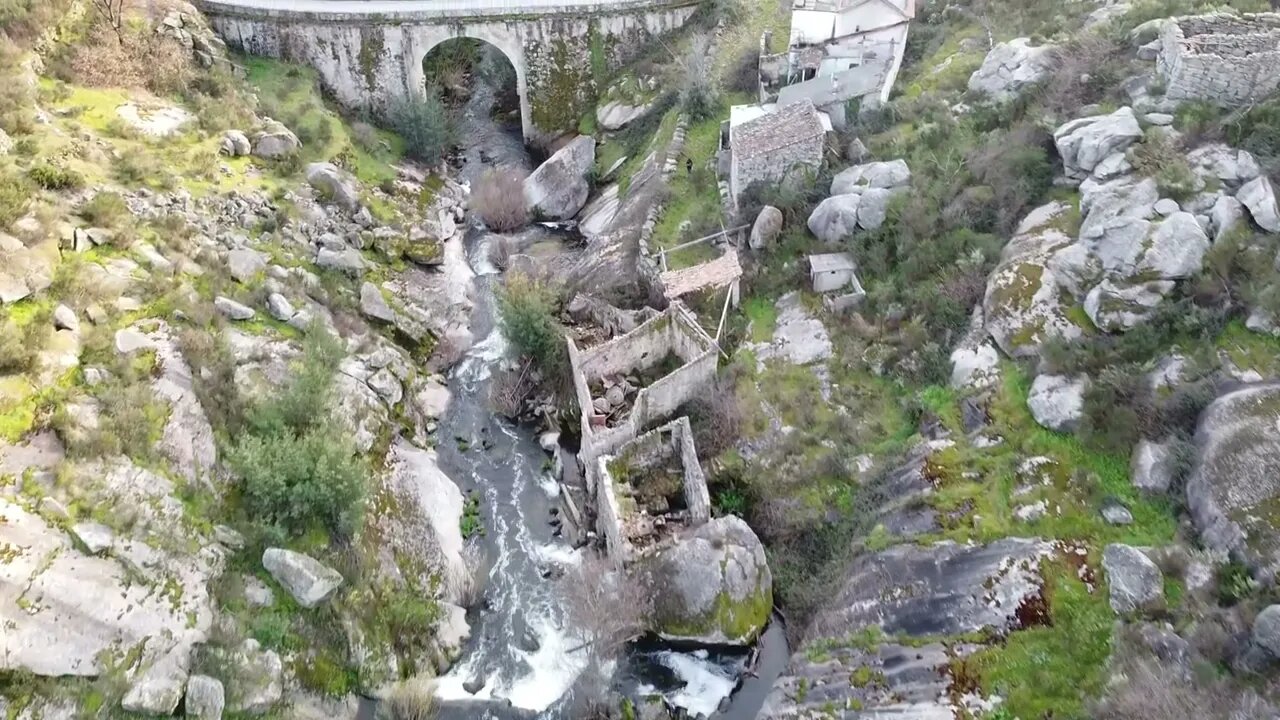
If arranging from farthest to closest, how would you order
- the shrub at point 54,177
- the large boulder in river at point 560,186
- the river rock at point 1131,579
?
the large boulder in river at point 560,186 → the shrub at point 54,177 → the river rock at point 1131,579

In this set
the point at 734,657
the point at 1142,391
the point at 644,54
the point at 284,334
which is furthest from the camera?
the point at 644,54

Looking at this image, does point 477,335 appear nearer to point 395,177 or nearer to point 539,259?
point 539,259

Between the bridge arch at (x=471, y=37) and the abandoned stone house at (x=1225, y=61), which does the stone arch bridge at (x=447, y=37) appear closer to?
the bridge arch at (x=471, y=37)

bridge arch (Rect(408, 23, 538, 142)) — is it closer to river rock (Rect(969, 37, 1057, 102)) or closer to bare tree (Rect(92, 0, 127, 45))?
bare tree (Rect(92, 0, 127, 45))

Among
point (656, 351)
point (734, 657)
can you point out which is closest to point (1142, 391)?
point (734, 657)

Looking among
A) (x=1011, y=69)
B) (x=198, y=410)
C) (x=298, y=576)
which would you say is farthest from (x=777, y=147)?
(x=298, y=576)

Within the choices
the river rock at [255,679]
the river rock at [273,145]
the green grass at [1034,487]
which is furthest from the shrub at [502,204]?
the green grass at [1034,487]
